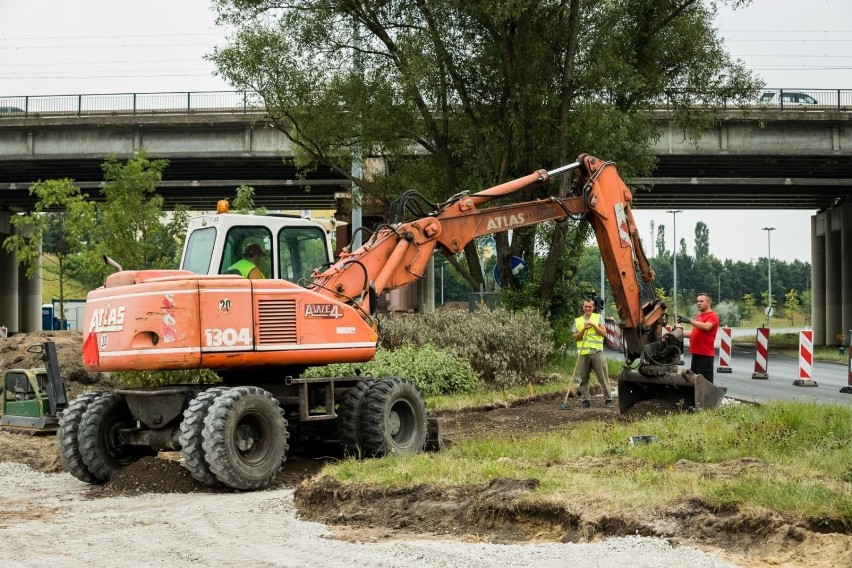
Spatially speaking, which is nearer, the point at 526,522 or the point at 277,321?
the point at 526,522

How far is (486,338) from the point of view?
70.0ft

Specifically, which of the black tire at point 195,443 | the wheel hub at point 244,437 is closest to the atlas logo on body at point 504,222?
the wheel hub at point 244,437

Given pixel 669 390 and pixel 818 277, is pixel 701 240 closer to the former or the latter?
pixel 818 277

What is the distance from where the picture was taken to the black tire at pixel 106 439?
12227mm

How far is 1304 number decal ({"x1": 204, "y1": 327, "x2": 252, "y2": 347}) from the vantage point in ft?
37.9

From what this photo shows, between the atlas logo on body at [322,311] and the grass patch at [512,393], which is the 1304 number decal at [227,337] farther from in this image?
the grass patch at [512,393]

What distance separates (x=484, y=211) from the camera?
1453 centimetres

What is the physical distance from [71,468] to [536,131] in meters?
15.5

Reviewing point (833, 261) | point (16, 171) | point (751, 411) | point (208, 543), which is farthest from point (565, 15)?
point (833, 261)

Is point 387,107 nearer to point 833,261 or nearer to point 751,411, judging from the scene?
point 751,411

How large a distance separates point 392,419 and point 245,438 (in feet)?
6.43

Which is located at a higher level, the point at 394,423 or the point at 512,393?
the point at 394,423

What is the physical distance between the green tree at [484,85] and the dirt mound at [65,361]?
7366 millimetres

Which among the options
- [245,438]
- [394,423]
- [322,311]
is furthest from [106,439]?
[394,423]
